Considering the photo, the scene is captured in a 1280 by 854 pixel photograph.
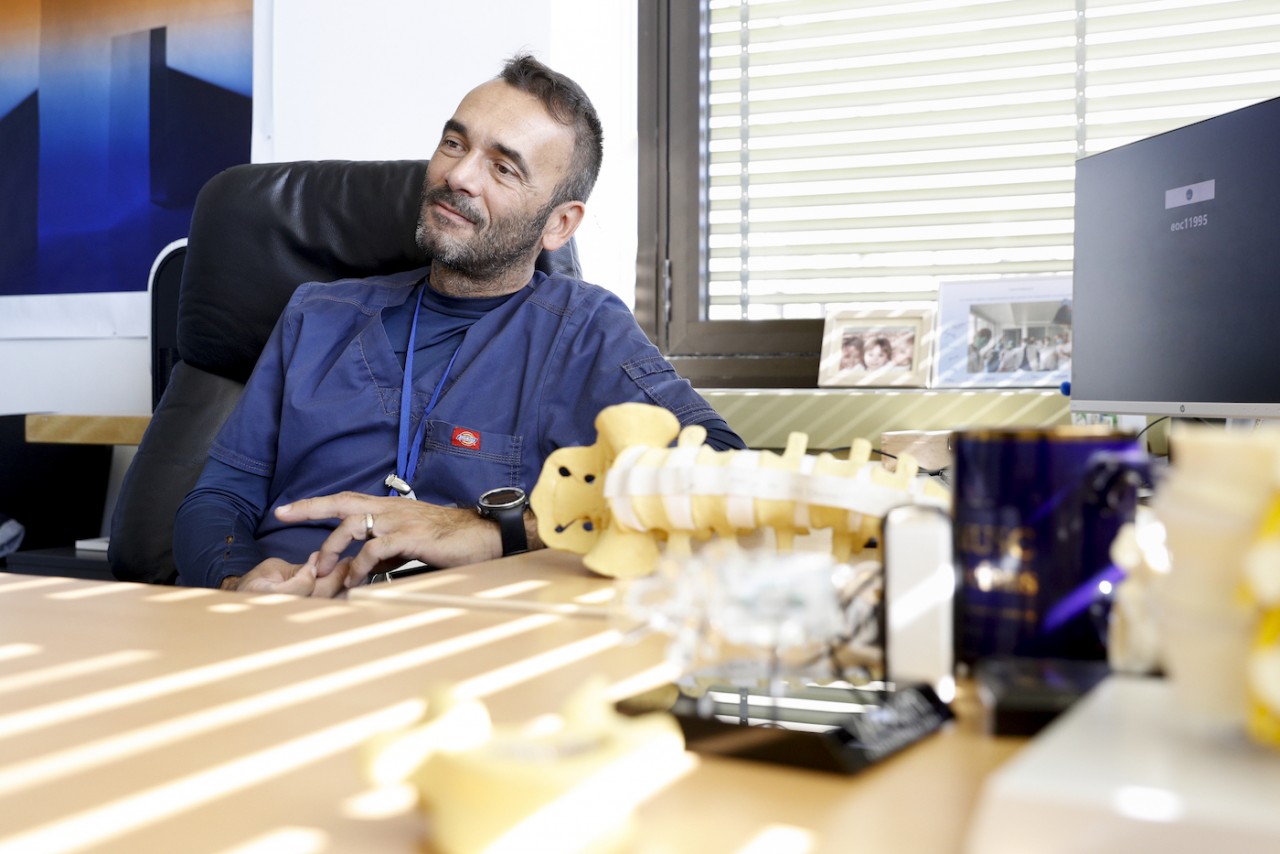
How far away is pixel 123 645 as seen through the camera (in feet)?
2.41

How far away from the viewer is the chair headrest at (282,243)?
189 cm

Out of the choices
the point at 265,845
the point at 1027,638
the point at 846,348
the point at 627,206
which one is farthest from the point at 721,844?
the point at 627,206

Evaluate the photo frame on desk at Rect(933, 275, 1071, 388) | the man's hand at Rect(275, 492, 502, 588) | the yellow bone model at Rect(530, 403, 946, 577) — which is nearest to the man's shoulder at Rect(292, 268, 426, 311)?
the man's hand at Rect(275, 492, 502, 588)

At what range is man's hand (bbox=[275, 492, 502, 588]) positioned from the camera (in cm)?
128

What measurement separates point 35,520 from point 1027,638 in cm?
260

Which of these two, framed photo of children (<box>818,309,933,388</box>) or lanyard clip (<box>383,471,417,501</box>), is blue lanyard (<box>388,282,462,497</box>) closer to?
lanyard clip (<box>383,471,417,501</box>)

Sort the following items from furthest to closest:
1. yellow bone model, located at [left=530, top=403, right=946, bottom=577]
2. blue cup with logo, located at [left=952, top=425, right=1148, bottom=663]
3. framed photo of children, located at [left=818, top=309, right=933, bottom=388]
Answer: framed photo of children, located at [left=818, top=309, right=933, bottom=388]
yellow bone model, located at [left=530, top=403, right=946, bottom=577]
blue cup with logo, located at [left=952, top=425, right=1148, bottom=663]

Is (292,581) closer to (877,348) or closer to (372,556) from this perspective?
(372,556)

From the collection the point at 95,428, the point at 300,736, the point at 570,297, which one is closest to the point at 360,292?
the point at 570,297

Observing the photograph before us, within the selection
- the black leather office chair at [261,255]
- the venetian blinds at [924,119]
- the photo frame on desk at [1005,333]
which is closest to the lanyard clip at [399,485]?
the black leather office chair at [261,255]

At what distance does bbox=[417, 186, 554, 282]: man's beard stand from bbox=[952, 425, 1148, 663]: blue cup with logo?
4.03 feet

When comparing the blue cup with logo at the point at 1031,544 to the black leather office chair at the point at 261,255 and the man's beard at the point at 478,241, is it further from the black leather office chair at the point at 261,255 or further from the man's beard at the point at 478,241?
the black leather office chair at the point at 261,255

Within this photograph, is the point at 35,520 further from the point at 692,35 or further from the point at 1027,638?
the point at 1027,638

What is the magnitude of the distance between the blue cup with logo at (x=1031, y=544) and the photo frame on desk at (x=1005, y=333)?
183 cm
